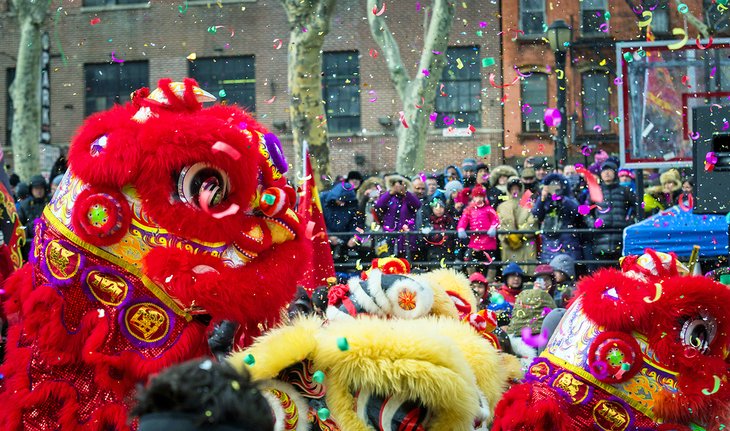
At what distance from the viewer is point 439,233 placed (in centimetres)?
1110

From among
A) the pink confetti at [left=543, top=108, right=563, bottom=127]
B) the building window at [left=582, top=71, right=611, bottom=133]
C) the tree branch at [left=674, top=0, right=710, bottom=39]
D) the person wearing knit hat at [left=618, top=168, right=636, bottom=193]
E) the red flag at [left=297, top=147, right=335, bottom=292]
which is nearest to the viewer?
the red flag at [left=297, top=147, right=335, bottom=292]

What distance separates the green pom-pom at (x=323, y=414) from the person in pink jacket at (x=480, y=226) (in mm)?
7161

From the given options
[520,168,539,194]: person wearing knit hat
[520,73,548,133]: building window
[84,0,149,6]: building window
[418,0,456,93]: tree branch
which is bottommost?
[520,168,539,194]: person wearing knit hat

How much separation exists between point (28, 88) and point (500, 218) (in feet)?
39.6

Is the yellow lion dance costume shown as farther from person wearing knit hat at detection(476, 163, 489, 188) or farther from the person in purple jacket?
person wearing knit hat at detection(476, 163, 489, 188)

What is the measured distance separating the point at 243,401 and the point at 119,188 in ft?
7.89

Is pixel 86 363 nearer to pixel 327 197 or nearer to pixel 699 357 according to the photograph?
pixel 699 357

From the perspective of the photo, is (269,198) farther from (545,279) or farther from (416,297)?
(545,279)

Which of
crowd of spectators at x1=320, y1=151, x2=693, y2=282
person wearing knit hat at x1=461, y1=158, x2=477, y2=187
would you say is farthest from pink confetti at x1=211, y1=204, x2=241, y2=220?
person wearing knit hat at x1=461, y1=158, x2=477, y2=187

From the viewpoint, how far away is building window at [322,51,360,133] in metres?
25.9

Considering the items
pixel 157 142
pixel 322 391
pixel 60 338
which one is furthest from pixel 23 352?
pixel 322 391

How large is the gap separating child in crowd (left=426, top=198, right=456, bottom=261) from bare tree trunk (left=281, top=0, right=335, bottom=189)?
17.4ft

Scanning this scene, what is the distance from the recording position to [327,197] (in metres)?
12.4

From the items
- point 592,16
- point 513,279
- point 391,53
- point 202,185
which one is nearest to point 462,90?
point 592,16
